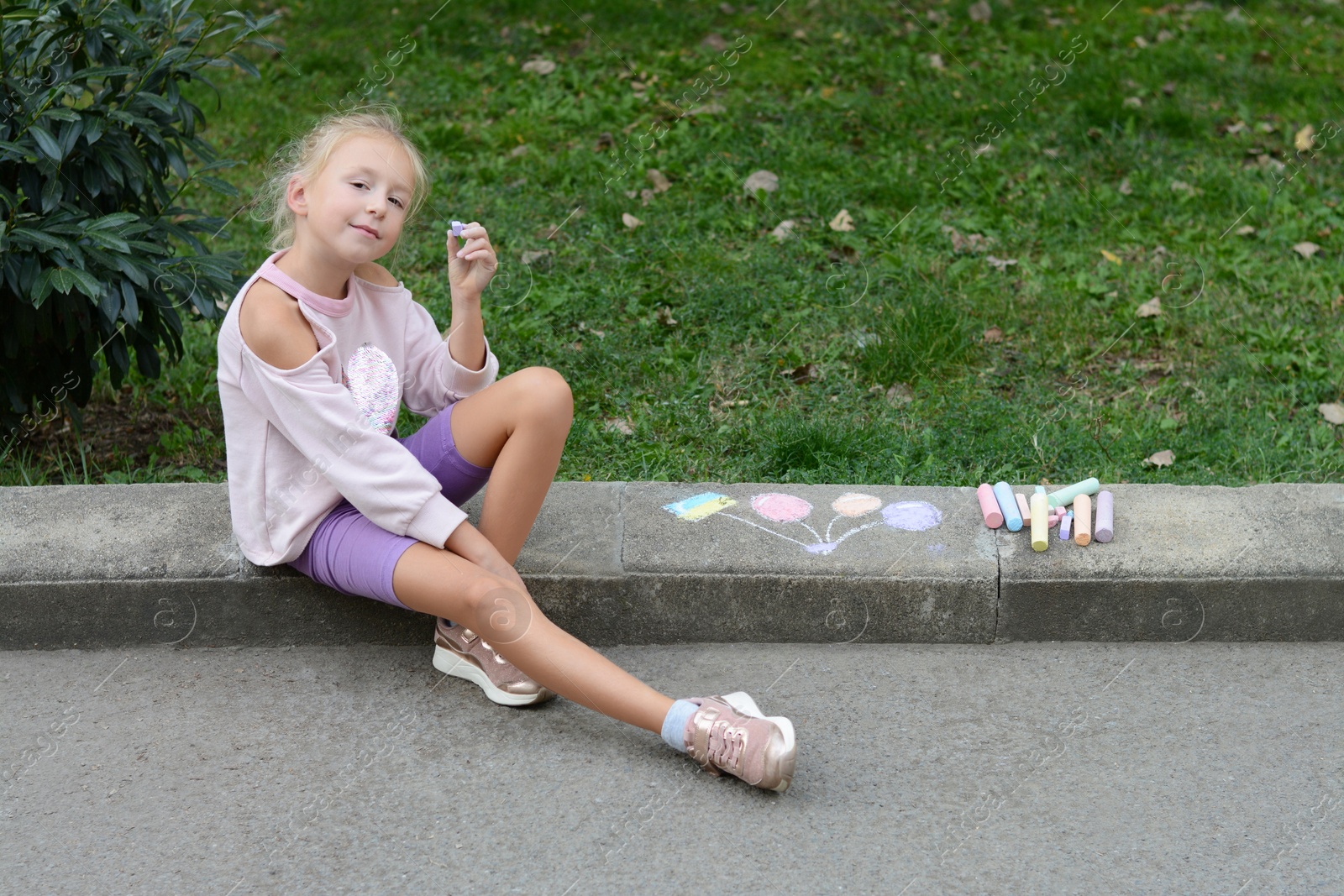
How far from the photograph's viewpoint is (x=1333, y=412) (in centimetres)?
386

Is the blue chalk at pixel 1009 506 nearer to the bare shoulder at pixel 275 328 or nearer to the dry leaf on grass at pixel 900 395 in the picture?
the dry leaf on grass at pixel 900 395

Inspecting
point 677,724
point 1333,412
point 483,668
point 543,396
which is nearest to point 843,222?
point 1333,412

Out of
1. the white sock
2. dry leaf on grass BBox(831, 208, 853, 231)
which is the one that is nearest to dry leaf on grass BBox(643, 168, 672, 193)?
dry leaf on grass BBox(831, 208, 853, 231)

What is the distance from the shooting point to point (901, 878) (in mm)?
2209

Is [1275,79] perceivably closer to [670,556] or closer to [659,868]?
[670,556]

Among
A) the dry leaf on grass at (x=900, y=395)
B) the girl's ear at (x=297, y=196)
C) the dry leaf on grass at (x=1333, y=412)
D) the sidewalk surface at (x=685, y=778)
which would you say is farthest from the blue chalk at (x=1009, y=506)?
the girl's ear at (x=297, y=196)

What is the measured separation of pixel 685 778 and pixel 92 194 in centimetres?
212

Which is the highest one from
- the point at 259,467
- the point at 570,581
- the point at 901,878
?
the point at 259,467

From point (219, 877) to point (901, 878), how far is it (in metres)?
1.17

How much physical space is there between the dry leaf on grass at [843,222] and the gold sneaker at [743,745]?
113 inches

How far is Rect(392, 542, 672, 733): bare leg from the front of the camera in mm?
2471

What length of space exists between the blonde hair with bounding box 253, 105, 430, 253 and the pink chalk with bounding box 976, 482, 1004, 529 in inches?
57.7

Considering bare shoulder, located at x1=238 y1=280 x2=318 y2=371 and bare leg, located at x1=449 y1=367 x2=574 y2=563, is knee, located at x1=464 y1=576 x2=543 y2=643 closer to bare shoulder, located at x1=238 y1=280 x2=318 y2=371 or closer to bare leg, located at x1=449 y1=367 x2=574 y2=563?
bare leg, located at x1=449 y1=367 x2=574 y2=563

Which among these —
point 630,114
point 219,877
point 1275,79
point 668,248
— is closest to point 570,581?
point 219,877
